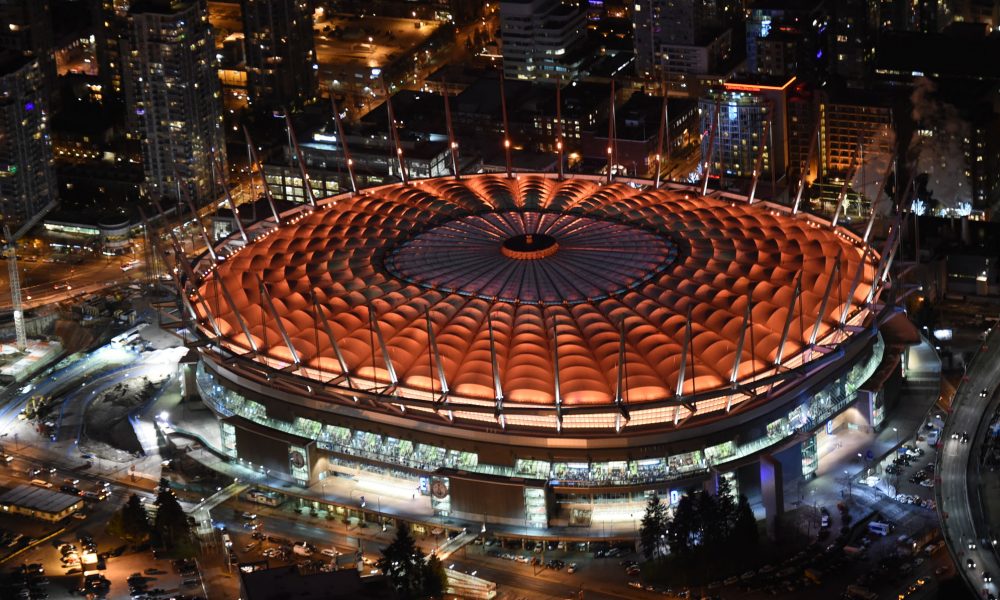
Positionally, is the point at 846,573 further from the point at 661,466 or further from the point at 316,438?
the point at 316,438

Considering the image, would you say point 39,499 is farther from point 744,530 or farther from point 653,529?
point 744,530

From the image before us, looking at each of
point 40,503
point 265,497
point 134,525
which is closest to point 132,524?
point 134,525

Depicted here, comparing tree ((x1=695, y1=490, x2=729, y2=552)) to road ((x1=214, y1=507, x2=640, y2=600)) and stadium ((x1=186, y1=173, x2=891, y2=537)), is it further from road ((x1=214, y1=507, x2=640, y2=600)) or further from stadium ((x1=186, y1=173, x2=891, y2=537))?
road ((x1=214, y1=507, x2=640, y2=600))

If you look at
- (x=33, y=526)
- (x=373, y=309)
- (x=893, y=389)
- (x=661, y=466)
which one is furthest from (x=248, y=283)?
(x=893, y=389)

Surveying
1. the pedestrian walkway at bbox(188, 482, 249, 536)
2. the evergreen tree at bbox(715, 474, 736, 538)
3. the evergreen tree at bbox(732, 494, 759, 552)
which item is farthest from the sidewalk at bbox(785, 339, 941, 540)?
the pedestrian walkway at bbox(188, 482, 249, 536)

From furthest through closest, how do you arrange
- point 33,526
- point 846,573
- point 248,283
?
point 248,283 < point 33,526 < point 846,573
